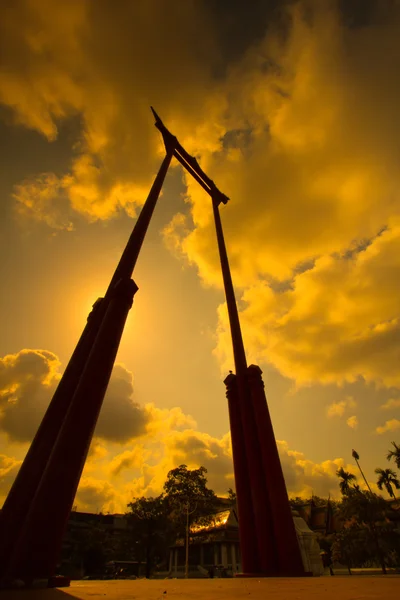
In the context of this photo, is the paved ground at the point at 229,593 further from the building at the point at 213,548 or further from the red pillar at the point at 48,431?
the building at the point at 213,548

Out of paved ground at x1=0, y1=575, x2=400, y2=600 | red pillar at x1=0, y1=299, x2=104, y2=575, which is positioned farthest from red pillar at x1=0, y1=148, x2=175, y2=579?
paved ground at x1=0, y1=575, x2=400, y2=600

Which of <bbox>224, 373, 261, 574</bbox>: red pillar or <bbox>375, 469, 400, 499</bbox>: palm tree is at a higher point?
<bbox>375, 469, 400, 499</bbox>: palm tree

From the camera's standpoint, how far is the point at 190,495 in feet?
121

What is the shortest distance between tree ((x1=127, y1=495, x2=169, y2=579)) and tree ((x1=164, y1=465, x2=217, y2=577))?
5.55ft

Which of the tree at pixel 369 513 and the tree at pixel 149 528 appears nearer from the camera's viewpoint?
the tree at pixel 369 513

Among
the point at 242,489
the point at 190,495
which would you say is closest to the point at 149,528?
the point at 190,495

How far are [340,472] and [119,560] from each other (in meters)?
36.8

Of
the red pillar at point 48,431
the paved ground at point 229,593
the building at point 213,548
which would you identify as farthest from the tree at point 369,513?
the red pillar at point 48,431

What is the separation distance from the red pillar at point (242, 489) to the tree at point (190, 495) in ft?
97.9

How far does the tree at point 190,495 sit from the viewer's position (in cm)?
3641

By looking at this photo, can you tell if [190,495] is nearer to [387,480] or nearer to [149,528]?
[149,528]

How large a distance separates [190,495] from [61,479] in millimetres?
37903

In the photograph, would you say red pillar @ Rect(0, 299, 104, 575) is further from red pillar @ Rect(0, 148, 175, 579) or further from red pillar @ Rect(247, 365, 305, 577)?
red pillar @ Rect(247, 365, 305, 577)

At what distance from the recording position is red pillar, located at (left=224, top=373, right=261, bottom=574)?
9523 mm
